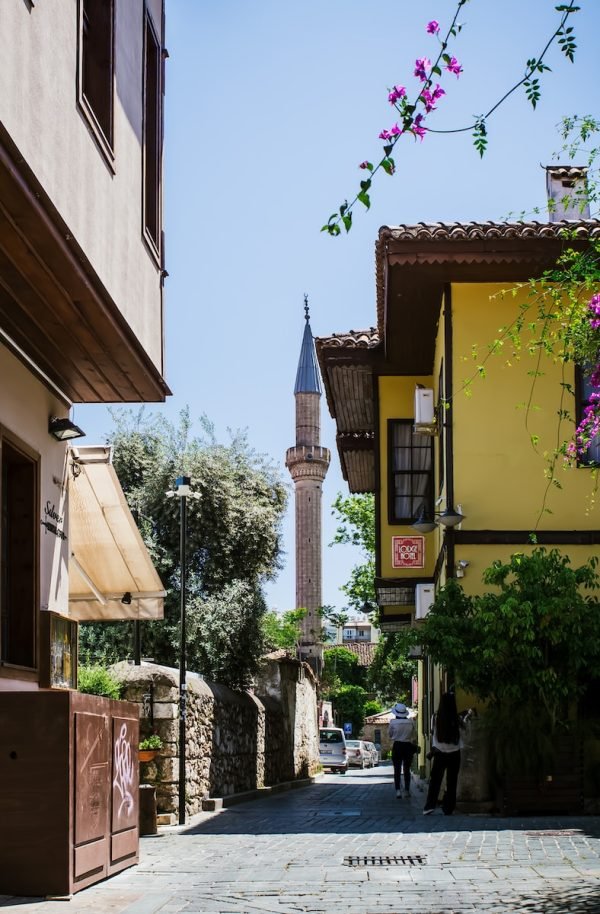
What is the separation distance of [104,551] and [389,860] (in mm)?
4328

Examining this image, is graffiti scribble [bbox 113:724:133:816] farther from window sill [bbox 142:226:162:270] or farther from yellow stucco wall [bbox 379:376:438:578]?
yellow stucco wall [bbox 379:376:438:578]

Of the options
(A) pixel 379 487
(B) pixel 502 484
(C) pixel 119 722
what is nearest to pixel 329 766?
(A) pixel 379 487

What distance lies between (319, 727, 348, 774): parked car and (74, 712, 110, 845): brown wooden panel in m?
37.7

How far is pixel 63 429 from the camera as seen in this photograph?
11086 millimetres

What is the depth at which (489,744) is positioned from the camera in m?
14.8

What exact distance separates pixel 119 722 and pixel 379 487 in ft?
40.0

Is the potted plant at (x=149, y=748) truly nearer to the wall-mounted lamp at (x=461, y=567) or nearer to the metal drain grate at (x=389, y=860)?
the wall-mounted lamp at (x=461, y=567)

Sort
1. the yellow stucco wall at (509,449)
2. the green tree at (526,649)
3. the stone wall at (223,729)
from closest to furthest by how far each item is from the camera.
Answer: the green tree at (526,649), the yellow stucco wall at (509,449), the stone wall at (223,729)

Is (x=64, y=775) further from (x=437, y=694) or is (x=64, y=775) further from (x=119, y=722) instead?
(x=437, y=694)

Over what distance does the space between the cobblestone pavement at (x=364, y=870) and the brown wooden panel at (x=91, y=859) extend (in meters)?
0.13

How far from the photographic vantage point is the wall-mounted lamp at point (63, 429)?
1105 cm

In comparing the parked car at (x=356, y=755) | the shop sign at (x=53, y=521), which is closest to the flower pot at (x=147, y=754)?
the shop sign at (x=53, y=521)

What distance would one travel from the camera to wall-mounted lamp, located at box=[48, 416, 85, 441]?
1105cm

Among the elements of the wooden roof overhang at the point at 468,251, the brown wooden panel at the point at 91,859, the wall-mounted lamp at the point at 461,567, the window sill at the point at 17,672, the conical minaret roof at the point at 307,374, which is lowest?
the brown wooden panel at the point at 91,859
